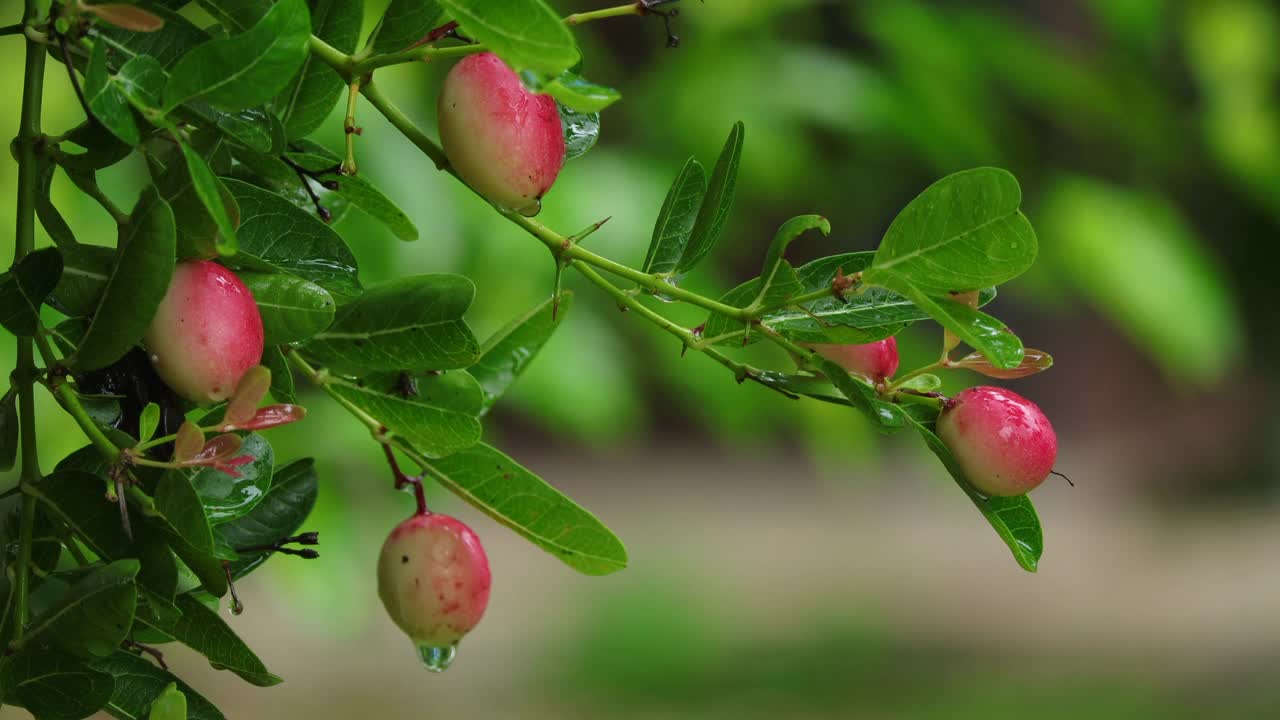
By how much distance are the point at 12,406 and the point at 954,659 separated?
176 cm

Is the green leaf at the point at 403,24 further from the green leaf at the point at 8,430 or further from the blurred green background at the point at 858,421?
the blurred green background at the point at 858,421

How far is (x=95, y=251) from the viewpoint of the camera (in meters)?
Result: 0.19

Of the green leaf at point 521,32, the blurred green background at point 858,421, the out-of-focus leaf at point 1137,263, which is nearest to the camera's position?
the green leaf at point 521,32

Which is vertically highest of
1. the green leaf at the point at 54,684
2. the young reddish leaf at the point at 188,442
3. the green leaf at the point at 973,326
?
the green leaf at the point at 973,326

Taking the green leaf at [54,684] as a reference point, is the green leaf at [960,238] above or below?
above

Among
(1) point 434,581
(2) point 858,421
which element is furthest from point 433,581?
(2) point 858,421

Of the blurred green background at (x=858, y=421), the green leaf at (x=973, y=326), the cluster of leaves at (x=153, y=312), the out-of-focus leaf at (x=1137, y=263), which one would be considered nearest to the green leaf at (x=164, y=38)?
the cluster of leaves at (x=153, y=312)

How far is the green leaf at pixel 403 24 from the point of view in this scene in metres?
0.21

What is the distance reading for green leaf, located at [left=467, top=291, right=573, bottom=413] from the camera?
26cm

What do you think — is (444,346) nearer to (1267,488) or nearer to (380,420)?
(380,420)

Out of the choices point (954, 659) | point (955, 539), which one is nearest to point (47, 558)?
point (954, 659)

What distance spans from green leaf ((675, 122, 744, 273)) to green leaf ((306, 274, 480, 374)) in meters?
0.03

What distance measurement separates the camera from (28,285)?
7.3 inches

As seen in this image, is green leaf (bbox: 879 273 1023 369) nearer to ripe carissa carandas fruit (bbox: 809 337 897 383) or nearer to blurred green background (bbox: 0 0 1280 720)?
ripe carissa carandas fruit (bbox: 809 337 897 383)
